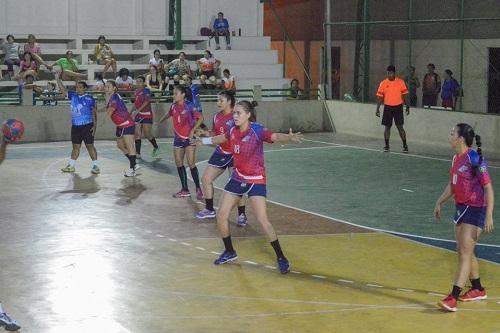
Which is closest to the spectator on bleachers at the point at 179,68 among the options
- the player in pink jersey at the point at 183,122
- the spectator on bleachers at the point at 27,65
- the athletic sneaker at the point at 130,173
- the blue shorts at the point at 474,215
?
the spectator on bleachers at the point at 27,65

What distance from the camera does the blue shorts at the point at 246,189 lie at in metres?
11.6

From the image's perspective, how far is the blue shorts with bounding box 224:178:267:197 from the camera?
11562 millimetres

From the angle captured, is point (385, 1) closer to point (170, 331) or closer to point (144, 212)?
point (144, 212)

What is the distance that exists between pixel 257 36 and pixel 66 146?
1307cm

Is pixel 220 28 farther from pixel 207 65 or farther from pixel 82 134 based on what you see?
pixel 82 134

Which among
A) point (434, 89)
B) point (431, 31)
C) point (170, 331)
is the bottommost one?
point (170, 331)

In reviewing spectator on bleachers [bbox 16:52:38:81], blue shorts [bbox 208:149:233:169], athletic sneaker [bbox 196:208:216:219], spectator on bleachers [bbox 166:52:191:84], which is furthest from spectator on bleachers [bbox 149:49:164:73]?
blue shorts [bbox 208:149:233:169]

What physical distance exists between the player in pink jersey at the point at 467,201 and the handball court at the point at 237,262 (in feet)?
1.29

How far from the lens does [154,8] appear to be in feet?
119

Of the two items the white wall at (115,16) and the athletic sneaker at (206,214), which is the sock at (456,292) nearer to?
the athletic sneaker at (206,214)

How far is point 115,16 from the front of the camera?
35.5 metres

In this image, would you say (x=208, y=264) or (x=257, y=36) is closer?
(x=208, y=264)

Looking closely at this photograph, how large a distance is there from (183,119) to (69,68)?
1490cm

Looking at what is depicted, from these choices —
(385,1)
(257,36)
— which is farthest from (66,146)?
(385,1)
